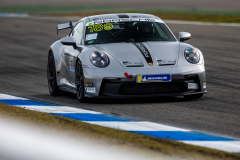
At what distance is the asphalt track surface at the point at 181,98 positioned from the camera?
19.4 ft

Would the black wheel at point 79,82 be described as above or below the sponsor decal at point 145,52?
below

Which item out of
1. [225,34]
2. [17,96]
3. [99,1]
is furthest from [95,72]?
[99,1]

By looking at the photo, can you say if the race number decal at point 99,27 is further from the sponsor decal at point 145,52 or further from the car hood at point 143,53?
the sponsor decal at point 145,52

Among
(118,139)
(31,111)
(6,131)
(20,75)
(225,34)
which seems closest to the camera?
(118,139)

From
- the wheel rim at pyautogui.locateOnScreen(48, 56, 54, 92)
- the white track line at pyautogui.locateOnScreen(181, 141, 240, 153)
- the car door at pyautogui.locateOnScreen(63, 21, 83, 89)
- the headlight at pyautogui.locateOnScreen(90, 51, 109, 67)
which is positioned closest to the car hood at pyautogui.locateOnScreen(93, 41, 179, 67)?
the headlight at pyautogui.locateOnScreen(90, 51, 109, 67)

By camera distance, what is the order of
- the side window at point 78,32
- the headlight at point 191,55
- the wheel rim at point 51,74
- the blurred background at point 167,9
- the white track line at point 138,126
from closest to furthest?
the white track line at point 138,126, the headlight at point 191,55, the side window at point 78,32, the wheel rim at point 51,74, the blurred background at point 167,9

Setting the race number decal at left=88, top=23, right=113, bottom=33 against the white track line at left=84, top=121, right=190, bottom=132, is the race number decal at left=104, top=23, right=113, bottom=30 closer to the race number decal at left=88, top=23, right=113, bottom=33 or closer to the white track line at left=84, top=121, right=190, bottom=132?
the race number decal at left=88, top=23, right=113, bottom=33

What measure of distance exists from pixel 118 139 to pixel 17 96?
13.3ft

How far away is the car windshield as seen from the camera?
8.07 m

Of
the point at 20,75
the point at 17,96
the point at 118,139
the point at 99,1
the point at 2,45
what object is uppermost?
the point at 118,139

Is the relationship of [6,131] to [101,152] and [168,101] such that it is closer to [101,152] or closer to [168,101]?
[101,152]

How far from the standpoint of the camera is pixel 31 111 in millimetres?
6527

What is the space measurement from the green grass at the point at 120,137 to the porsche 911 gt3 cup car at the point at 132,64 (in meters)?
1.23

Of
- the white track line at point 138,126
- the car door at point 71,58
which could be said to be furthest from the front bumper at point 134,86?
the white track line at point 138,126
